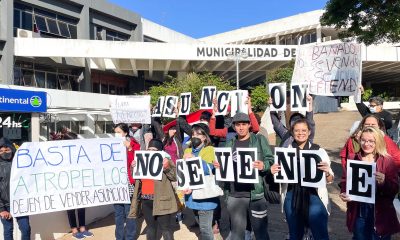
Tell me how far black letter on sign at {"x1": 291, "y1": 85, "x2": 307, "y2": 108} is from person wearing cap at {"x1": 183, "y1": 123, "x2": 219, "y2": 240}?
3.92 ft

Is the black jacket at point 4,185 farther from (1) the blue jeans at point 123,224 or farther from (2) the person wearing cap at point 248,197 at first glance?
(2) the person wearing cap at point 248,197

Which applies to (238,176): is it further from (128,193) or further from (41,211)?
(41,211)

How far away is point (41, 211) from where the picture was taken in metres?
5.55

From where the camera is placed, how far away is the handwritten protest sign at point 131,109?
335 inches

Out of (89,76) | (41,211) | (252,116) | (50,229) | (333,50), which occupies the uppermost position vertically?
(89,76)

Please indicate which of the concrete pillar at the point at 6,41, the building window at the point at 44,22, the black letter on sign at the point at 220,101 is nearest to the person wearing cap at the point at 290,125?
the black letter on sign at the point at 220,101

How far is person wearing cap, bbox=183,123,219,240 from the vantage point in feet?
15.7

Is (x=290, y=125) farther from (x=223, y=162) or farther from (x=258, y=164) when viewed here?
(x=223, y=162)

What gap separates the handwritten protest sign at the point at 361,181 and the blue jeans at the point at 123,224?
9.94ft

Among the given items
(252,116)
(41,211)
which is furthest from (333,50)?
(41,211)

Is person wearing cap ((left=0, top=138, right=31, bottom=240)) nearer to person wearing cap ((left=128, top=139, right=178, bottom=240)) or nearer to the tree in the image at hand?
person wearing cap ((left=128, top=139, right=178, bottom=240))

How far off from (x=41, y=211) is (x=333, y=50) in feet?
15.8

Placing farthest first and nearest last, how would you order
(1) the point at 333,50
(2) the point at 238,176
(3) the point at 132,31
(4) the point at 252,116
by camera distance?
1. (3) the point at 132,31
2. (1) the point at 333,50
3. (4) the point at 252,116
4. (2) the point at 238,176

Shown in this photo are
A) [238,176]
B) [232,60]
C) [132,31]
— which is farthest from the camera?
[132,31]
